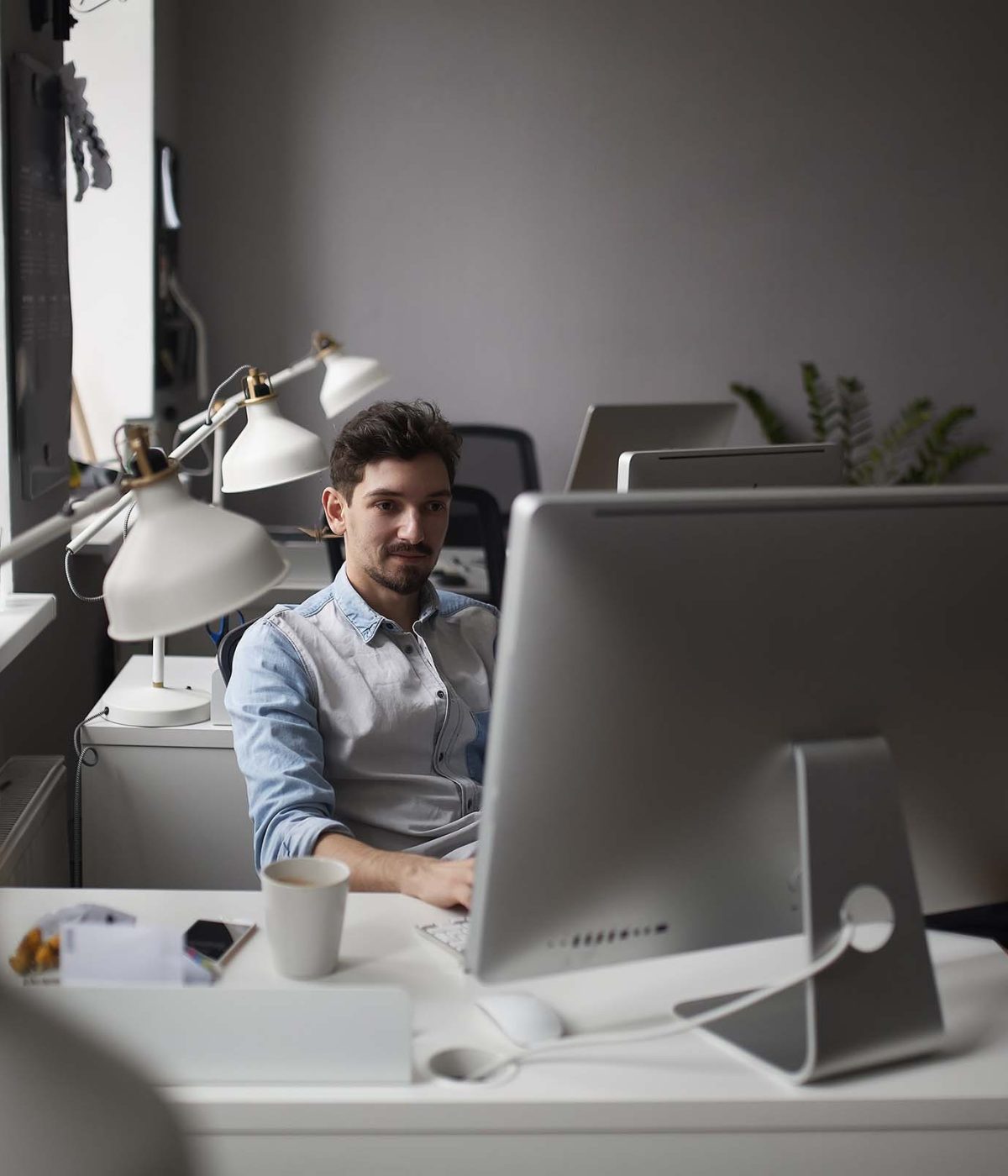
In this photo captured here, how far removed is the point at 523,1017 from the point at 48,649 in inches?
75.0

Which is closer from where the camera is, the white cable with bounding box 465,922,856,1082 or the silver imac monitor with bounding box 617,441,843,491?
the white cable with bounding box 465,922,856,1082

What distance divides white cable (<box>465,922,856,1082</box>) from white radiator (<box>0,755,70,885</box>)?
3.56 ft

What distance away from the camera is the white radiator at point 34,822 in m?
2.06

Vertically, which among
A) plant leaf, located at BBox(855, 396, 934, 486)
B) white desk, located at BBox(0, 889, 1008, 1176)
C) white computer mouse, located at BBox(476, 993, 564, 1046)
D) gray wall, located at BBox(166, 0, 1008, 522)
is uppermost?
gray wall, located at BBox(166, 0, 1008, 522)

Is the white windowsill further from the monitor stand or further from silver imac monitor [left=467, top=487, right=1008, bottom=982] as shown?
the monitor stand

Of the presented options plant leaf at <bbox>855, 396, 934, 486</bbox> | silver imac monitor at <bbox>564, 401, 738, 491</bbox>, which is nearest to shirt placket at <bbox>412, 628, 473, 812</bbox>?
silver imac monitor at <bbox>564, 401, 738, 491</bbox>

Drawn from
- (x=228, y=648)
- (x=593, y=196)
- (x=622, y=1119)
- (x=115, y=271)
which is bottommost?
(x=622, y=1119)

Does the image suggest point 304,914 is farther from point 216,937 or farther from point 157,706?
point 157,706

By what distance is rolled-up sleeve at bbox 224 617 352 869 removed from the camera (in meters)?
1.59

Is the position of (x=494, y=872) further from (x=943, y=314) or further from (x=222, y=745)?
(x=943, y=314)

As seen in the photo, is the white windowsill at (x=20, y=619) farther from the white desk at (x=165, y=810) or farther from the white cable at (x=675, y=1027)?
the white cable at (x=675, y=1027)

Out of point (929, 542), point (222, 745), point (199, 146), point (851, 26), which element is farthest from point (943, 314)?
point (929, 542)

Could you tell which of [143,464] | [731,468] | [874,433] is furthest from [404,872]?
[874,433]

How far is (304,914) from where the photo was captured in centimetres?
121
